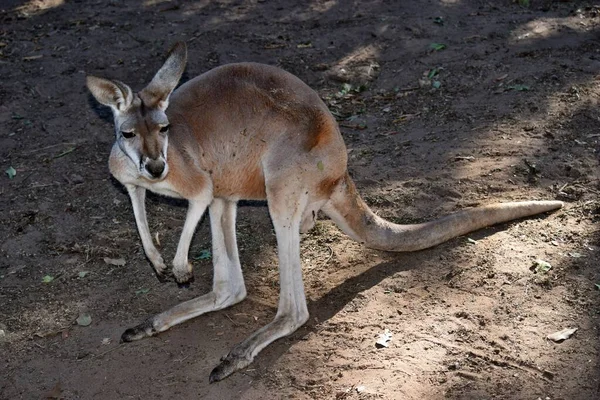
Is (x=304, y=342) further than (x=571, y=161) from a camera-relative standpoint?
No

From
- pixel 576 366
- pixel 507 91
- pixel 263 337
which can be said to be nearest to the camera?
pixel 576 366

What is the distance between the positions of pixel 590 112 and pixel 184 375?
12.7ft

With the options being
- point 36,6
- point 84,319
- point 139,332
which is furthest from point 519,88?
point 36,6

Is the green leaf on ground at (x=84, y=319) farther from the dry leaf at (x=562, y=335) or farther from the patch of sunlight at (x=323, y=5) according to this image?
the patch of sunlight at (x=323, y=5)

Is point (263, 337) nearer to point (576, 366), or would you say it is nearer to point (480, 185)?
point (576, 366)

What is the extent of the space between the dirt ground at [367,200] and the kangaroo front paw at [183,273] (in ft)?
0.83

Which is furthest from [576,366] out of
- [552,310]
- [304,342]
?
[304,342]

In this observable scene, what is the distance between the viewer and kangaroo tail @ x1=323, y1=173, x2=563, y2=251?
4.62 metres

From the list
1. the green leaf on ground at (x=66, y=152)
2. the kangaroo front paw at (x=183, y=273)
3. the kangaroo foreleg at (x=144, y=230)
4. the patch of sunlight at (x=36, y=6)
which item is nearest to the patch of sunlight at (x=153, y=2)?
the patch of sunlight at (x=36, y=6)

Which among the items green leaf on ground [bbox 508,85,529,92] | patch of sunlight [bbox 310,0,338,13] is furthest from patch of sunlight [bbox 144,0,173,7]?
green leaf on ground [bbox 508,85,529,92]

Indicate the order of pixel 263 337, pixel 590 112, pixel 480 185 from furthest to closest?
1. pixel 590 112
2. pixel 480 185
3. pixel 263 337

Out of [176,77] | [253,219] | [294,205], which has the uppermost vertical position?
[176,77]

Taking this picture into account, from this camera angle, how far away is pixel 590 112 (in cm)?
626

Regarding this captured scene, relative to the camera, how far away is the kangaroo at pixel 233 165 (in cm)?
420
